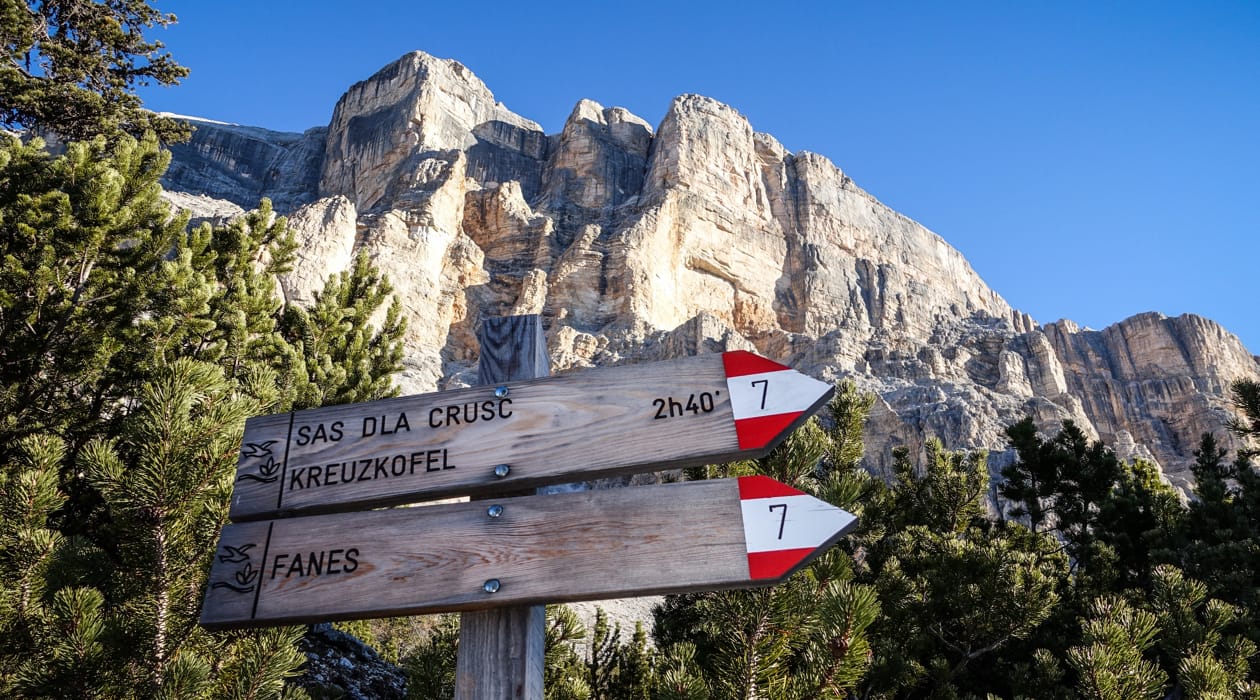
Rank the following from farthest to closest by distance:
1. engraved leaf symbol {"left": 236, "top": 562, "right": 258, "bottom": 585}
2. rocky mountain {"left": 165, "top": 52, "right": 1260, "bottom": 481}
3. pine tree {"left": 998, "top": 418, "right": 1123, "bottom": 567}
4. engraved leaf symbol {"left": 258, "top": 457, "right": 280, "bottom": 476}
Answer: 1. rocky mountain {"left": 165, "top": 52, "right": 1260, "bottom": 481}
2. pine tree {"left": 998, "top": 418, "right": 1123, "bottom": 567}
3. engraved leaf symbol {"left": 258, "top": 457, "right": 280, "bottom": 476}
4. engraved leaf symbol {"left": 236, "top": 562, "right": 258, "bottom": 585}

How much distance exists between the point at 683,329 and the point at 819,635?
40335 millimetres

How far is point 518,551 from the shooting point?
2.09m

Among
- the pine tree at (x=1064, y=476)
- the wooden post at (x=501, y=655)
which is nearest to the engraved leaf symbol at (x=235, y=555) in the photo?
the wooden post at (x=501, y=655)

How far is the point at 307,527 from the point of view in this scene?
7.38ft

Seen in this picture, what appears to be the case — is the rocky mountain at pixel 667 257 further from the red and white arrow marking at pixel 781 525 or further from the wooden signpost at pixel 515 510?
the red and white arrow marking at pixel 781 525

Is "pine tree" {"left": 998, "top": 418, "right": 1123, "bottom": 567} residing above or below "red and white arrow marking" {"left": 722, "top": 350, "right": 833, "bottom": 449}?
above

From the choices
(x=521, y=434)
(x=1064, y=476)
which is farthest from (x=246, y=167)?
(x=521, y=434)

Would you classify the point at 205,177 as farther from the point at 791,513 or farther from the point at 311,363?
the point at 791,513

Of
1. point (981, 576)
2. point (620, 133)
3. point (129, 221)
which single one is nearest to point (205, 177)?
point (620, 133)

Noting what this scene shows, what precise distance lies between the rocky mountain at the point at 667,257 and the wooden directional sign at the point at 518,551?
35.1 metres

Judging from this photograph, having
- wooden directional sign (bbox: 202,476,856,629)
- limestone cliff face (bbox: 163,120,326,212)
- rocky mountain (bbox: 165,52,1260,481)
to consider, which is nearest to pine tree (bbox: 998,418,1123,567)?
wooden directional sign (bbox: 202,476,856,629)

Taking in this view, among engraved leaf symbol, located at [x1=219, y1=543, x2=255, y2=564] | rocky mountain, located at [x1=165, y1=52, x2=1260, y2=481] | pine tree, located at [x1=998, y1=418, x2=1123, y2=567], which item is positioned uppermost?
rocky mountain, located at [x1=165, y1=52, x2=1260, y2=481]

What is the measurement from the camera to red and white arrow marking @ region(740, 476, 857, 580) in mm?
1929

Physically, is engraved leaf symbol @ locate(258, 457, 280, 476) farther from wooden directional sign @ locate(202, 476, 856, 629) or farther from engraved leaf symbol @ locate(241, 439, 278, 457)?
wooden directional sign @ locate(202, 476, 856, 629)
